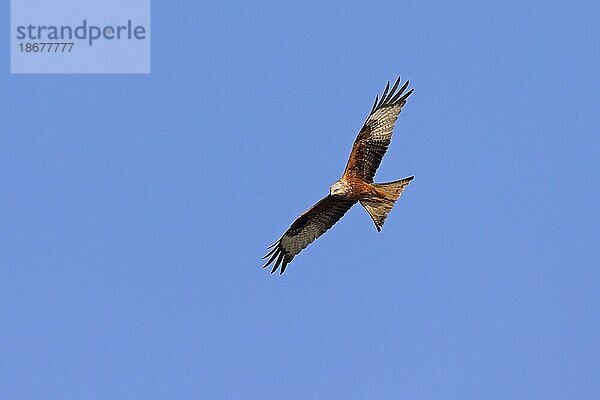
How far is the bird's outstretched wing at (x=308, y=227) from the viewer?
17.2 metres

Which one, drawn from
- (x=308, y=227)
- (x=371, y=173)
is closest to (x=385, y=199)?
(x=371, y=173)

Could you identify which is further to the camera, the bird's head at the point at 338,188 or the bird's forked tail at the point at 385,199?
the bird's head at the point at 338,188

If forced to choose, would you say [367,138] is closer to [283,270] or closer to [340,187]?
[340,187]

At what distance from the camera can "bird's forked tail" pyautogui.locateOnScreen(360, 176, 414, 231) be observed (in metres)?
15.9

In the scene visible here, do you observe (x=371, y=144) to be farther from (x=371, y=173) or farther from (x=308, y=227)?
(x=308, y=227)

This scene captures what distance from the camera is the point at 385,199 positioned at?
52.5 ft

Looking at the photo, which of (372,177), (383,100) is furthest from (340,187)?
(383,100)

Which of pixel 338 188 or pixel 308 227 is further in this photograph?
pixel 308 227

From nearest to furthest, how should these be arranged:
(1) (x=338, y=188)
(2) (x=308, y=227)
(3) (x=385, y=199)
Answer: (3) (x=385, y=199)
(1) (x=338, y=188)
(2) (x=308, y=227)

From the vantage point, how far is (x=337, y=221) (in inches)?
695

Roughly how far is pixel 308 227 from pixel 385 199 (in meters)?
2.04

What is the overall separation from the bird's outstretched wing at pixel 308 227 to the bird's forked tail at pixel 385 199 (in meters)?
0.68

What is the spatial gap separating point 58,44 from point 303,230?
859 cm

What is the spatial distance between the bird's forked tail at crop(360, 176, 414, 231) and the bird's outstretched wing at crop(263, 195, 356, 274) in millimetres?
684
